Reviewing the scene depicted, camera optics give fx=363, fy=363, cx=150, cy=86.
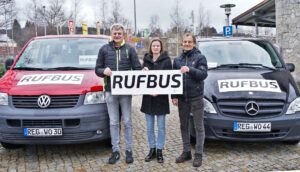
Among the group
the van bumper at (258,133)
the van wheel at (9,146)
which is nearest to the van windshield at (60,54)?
the van wheel at (9,146)

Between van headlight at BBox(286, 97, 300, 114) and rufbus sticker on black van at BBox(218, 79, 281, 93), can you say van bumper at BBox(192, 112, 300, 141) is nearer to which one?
van headlight at BBox(286, 97, 300, 114)

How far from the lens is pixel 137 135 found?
674cm

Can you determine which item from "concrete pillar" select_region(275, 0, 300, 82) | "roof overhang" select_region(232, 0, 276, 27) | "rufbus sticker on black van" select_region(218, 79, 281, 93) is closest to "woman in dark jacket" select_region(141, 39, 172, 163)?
"rufbus sticker on black van" select_region(218, 79, 281, 93)

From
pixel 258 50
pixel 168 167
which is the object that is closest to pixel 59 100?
pixel 168 167

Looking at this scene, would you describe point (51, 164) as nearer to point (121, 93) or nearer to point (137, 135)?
point (121, 93)

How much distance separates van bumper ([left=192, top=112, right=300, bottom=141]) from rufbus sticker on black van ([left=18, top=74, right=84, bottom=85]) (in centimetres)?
202

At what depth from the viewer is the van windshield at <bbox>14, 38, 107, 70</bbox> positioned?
6.03 metres

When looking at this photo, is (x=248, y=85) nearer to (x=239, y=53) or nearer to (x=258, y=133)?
(x=258, y=133)

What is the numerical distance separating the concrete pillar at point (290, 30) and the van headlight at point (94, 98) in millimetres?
10158

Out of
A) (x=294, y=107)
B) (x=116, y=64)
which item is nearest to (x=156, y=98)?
(x=116, y=64)

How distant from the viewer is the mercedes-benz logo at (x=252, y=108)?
521 centimetres

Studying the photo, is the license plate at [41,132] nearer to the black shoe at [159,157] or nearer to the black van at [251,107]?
the black shoe at [159,157]

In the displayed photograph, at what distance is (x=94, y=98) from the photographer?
17.3 ft

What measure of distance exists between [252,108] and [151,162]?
164cm
